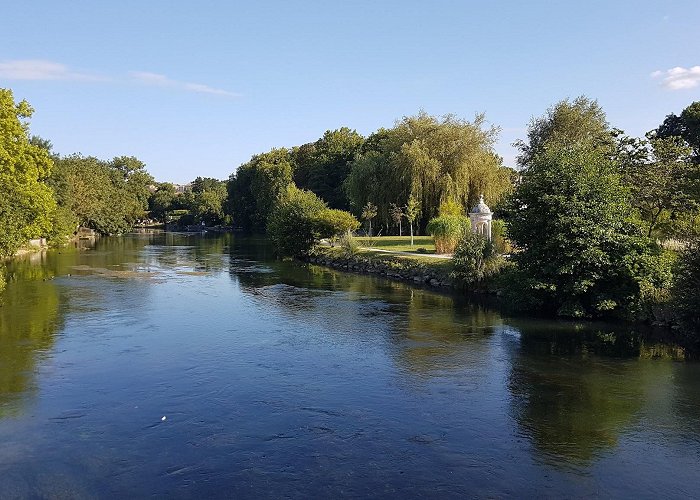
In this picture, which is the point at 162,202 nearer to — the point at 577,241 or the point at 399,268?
the point at 399,268

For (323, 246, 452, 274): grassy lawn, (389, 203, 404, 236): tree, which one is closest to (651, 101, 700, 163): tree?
(389, 203, 404, 236): tree

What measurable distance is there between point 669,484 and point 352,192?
45711 mm

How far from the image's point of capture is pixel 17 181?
35188mm

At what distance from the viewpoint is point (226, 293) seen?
29641 millimetres

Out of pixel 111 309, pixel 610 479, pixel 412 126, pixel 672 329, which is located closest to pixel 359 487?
pixel 610 479

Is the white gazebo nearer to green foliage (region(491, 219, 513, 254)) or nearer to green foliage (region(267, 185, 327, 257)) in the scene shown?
green foliage (region(491, 219, 513, 254))

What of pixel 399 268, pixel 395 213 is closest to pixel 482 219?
pixel 399 268

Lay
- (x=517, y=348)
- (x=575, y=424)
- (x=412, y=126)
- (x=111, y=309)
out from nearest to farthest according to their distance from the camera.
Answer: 1. (x=575, y=424)
2. (x=517, y=348)
3. (x=111, y=309)
4. (x=412, y=126)

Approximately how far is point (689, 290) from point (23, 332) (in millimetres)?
22057

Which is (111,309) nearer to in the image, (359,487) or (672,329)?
(359,487)

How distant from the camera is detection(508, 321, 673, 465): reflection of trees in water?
434 inches

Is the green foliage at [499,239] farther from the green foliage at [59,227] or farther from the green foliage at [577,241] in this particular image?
the green foliage at [59,227]

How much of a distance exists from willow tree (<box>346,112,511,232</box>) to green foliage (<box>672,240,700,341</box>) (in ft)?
88.0

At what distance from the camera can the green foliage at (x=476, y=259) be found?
92.0 ft
